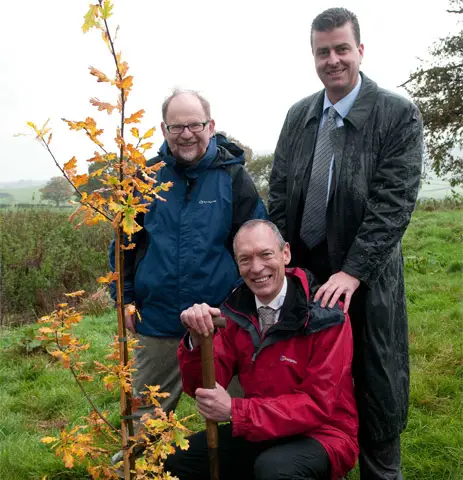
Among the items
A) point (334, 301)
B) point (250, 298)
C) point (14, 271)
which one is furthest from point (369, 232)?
point (14, 271)

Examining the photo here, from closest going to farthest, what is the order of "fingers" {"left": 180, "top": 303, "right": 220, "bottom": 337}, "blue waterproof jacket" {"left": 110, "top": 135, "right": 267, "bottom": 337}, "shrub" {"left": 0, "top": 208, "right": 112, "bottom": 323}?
"fingers" {"left": 180, "top": 303, "right": 220, "bottom": 337} → "blue waterproof jacket" {"left": 110, "top": 135, "right": 267, "bottom": 337} → "shrub" {"left": 0, "top": 208, "right": 112, "bottom": 323}

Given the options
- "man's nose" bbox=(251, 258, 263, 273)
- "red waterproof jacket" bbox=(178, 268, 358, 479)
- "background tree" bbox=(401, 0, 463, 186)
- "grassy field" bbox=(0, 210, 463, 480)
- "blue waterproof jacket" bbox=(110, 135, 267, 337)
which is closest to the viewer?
"red waterproof jacket" bbox=(178, 268, 358, 479)

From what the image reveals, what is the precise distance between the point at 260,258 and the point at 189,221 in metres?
0.52

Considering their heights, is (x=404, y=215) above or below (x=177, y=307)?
above

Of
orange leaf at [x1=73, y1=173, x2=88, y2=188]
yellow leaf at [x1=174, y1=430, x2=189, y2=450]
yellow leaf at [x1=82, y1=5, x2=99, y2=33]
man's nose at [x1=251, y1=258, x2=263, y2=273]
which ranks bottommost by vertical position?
yellow leaf at [x1=174, y1=430, x2=189, y2=450]

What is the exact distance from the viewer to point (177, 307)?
3.13 meters

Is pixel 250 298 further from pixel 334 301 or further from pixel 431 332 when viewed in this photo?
pixel 431 332

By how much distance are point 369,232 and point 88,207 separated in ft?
4.76

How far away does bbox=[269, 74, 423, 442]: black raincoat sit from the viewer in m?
2.78

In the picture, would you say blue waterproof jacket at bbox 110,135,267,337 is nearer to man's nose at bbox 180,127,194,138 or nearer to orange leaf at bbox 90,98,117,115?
man's nose at bbox 180,127,194,138

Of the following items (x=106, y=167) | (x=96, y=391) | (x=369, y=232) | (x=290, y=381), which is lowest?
(x=96, y=391)

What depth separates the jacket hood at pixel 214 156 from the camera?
123 inches

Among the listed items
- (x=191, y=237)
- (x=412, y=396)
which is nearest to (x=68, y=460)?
(x=191, y=237)

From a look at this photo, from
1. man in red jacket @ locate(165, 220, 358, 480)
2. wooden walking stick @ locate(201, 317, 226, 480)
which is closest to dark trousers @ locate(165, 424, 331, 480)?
man in red jacket @ locate(165, 220, 358, 480)
